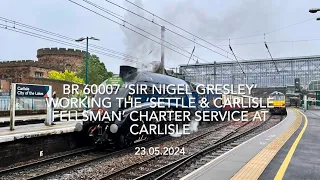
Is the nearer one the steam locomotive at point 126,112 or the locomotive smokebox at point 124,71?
the steam locomotive at point 126,112

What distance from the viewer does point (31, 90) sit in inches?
493

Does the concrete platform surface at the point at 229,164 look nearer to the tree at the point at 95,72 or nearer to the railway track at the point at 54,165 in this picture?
the railway track at the point at 54,165

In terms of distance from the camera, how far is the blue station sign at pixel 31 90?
11898 millimetres

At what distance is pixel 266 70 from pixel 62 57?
38484 millimetres

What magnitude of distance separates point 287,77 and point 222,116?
126ft

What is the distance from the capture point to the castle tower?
52406mm

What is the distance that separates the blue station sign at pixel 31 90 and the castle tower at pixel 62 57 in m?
40.4

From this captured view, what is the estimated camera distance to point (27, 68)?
4156cm

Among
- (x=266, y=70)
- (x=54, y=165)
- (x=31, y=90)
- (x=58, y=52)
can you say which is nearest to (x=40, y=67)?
(x=58, y=52)

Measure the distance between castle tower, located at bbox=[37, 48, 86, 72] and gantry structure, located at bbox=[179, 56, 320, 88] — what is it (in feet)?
67.1

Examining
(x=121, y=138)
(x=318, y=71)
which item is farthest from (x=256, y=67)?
(x=121, y=138)

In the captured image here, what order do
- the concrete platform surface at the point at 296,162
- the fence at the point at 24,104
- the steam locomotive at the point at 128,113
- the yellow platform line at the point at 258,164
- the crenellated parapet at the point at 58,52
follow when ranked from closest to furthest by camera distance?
1. the yellow platform line at the point at 258,164
2. the concrete platform surface at the point at 296,162
3. the steam locomotive at the point at 128,113
4. the fence at the point at 24,104
5. the crenellated parapet at the point at 58,52

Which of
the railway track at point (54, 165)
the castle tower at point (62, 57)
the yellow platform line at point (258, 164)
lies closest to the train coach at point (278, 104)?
the yellow platform line at point (258, 164)

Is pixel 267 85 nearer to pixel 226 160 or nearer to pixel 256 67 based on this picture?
pixel 256 67
